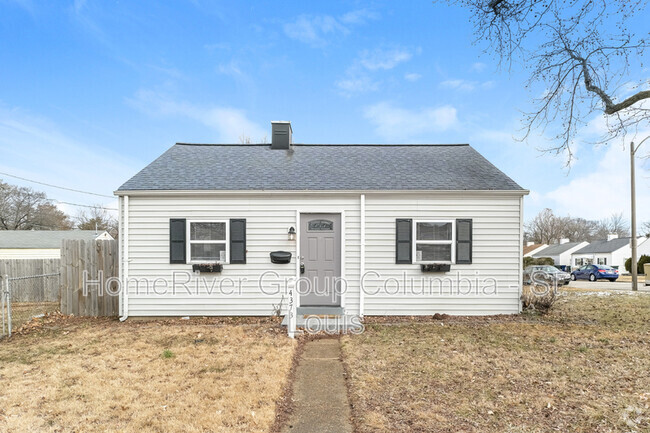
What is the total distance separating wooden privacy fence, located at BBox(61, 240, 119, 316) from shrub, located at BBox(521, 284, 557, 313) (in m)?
9.09

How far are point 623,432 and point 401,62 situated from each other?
10360mm

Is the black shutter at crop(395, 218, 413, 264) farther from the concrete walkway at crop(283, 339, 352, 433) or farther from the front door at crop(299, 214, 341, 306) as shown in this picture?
the concrete walkway at crop(283, 339, 352, 433)

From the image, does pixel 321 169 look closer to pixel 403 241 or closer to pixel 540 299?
pixel 403 241

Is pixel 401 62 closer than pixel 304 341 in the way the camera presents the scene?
No

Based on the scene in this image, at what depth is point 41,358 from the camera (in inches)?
186

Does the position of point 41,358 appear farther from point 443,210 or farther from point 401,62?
point 401,62

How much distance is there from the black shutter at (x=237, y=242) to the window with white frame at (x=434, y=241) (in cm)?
361

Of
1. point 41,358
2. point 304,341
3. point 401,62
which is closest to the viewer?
point 41,358

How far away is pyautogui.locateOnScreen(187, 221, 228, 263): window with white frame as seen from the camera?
709 cm

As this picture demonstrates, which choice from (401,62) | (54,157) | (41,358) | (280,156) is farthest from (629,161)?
(54,157)

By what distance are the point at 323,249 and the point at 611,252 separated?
130 feet

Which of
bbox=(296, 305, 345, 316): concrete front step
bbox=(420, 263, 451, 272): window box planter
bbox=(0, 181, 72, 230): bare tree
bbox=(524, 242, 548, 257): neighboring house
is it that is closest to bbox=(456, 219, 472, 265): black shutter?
bbox=(420, 263, 451, 272): window box planter

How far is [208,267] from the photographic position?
6.96m

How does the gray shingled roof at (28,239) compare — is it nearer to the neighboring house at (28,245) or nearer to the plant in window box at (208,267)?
the neighboring house at (28,245)
